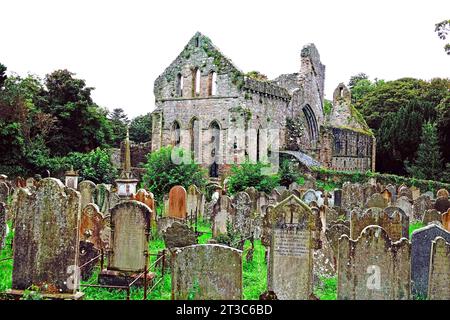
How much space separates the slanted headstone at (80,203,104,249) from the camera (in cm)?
1123

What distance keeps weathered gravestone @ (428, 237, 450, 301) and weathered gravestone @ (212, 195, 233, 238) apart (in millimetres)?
6886

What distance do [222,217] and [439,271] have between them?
23.7ft

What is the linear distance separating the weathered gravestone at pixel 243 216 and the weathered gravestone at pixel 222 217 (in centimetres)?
45

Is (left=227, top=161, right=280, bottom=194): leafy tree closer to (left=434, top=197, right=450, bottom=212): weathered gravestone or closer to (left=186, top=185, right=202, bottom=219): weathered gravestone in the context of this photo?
(left=186, top=185, right=202, bottom=219): weathered gravestone

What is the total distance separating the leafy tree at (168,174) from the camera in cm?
2152

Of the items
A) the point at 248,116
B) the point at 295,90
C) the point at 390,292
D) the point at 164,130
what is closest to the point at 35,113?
the point at 164,130

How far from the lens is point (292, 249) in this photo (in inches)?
334

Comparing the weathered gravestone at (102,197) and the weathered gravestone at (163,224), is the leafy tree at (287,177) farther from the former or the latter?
the weathered gravestone at (163,224)

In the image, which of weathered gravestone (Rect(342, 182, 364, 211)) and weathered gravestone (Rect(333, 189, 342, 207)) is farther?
weathered gravestone (Rect(342, 182, 364, 211))

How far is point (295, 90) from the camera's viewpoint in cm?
3700

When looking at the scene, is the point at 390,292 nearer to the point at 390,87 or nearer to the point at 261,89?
the point at 261,89

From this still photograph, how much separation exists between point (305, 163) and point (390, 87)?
93.8 feet

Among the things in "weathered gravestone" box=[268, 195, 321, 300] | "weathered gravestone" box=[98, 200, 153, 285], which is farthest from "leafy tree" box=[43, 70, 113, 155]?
"weathered gravestone" box=[268, 195, 321, 300]

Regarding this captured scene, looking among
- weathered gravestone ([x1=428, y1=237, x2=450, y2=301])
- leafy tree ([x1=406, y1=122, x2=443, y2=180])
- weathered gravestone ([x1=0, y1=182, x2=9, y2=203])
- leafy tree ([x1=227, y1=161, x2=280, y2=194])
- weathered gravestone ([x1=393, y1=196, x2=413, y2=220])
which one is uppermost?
leafy tree ([x1=406, y1=122, x2=443, y2=180])
